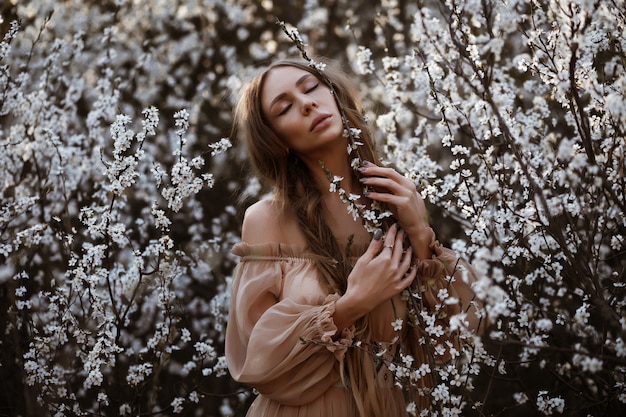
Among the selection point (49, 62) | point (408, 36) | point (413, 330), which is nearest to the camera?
point (413, 330)

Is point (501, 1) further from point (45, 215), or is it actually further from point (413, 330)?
point (45, 215)

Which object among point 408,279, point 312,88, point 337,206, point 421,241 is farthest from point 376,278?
point 312,88

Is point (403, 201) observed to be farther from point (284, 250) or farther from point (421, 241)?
point (284, 250)

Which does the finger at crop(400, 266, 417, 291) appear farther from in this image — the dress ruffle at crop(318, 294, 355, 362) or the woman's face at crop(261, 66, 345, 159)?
the woman's face at crop(261, 66, 345, 159)

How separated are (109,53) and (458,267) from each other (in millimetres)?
2815

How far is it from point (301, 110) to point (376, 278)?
63cm

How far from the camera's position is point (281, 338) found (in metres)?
1.93

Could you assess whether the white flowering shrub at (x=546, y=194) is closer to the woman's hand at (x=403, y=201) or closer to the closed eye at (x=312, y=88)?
the woman's hand at (x=403, y=201)

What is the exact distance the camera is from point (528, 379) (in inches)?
166

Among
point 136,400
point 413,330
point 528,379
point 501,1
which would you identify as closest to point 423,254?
point 413,330

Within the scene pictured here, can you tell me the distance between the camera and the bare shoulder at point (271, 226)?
2209mm

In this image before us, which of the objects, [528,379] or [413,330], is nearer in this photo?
[413,330]

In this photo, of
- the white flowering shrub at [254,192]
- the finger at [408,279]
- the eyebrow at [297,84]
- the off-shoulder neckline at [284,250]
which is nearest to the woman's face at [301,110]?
the eyebrow at [297,84]

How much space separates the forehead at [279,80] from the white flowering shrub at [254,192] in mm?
125
